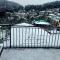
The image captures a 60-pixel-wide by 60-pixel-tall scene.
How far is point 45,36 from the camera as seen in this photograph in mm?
3867

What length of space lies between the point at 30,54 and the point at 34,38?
0.83 metres

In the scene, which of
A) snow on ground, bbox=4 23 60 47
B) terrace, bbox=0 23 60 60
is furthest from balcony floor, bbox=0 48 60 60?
snow on ground, bbox=4 23 60 47

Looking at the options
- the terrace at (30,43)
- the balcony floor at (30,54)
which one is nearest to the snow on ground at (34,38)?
the terrace at (30,43)

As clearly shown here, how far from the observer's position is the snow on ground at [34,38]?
11.3 feet

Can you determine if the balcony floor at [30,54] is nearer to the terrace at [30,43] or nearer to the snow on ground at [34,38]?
the terrace at [30,43]

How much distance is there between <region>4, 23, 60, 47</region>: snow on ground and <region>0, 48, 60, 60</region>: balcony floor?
0.27 m

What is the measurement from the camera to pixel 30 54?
2900mm

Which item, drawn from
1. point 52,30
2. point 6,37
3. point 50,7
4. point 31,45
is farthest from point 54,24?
point 6,37

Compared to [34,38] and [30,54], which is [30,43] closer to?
[34,38]

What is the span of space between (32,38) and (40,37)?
212 mm

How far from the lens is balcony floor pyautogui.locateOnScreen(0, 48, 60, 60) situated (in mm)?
2714

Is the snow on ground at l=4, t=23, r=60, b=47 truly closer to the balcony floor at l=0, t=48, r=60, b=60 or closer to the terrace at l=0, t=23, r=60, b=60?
the terrace at l=0, t=23, r=60, b=60

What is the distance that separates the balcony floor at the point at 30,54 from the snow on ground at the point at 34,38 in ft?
0.87

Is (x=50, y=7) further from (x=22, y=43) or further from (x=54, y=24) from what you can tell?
(x=22, y=43)
